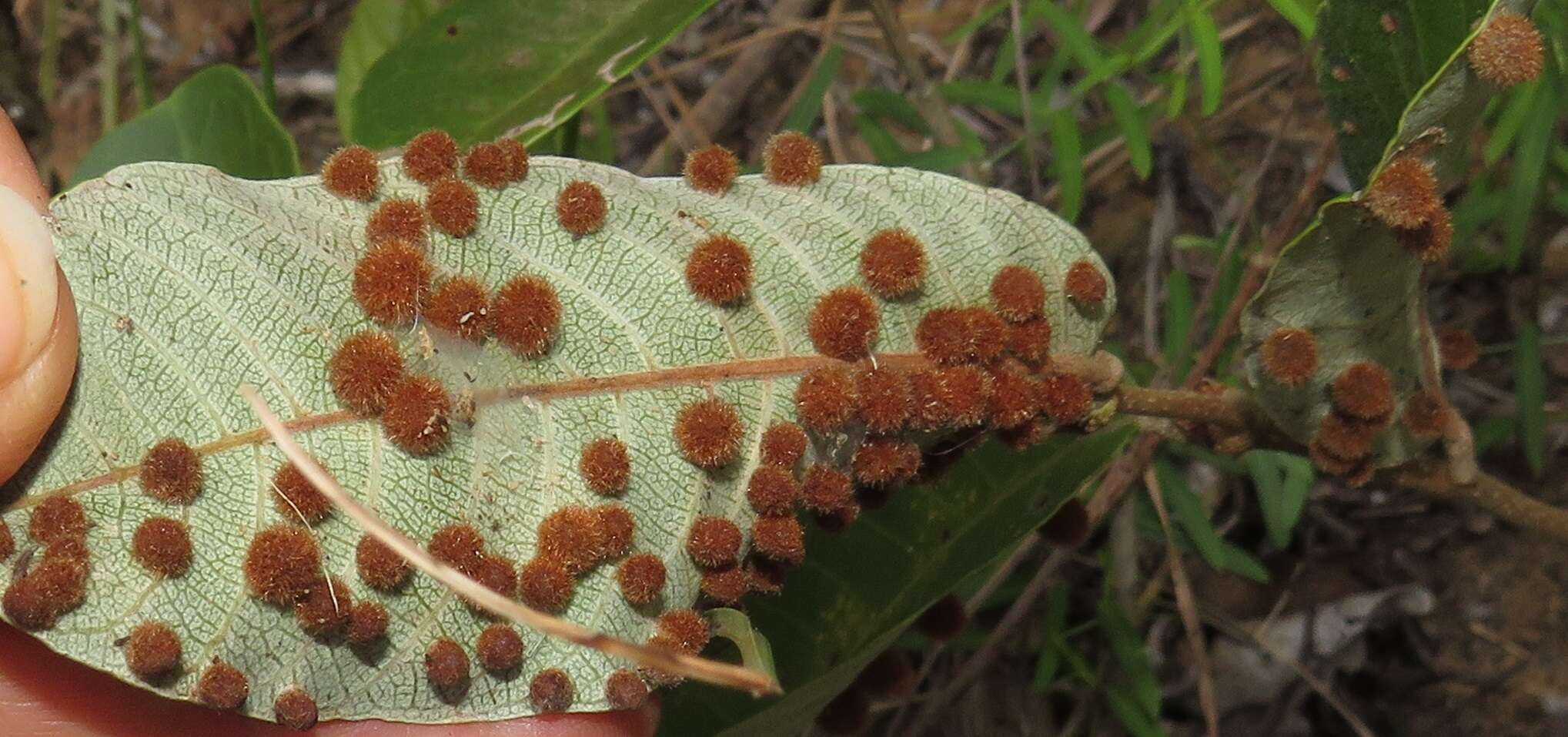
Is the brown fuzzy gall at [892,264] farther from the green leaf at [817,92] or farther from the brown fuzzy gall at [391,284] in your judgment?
the green leaf at [817,92]

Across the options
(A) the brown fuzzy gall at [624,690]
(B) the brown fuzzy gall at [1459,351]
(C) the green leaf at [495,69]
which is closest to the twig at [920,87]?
(C) the green leaf at [495,69]

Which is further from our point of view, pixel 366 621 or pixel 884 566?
pixel 884 566

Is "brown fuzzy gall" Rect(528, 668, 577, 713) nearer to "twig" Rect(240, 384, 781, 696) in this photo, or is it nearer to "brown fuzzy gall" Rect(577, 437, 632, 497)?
"brown fuzzy gall" Rect(577, 437, 632, 497)

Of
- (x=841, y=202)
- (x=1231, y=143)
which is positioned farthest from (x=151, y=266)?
(x=1231, y=143)

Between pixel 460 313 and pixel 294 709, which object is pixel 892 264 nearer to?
pixel 460 313

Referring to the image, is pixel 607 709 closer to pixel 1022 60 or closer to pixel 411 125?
pixel 411 125

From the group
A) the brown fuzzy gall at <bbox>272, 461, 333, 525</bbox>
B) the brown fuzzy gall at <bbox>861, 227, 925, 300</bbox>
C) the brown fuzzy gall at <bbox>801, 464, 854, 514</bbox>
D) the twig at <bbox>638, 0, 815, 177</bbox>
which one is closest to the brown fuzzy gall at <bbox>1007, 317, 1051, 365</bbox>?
the brown fuzzy gall at <bbox>861, 227, 925, 300</bbox>

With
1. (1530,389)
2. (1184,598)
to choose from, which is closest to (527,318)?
(1184,598)
